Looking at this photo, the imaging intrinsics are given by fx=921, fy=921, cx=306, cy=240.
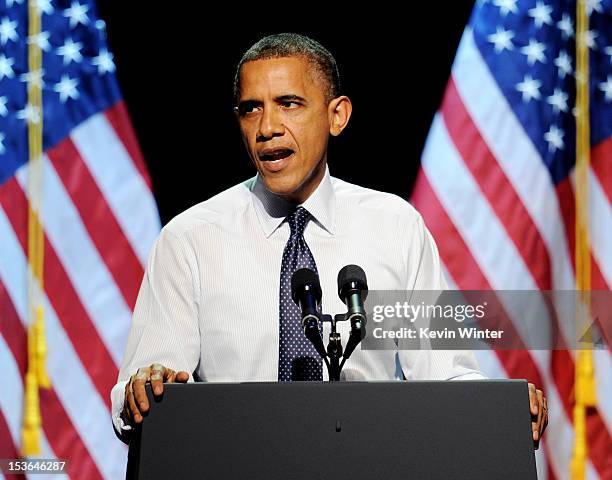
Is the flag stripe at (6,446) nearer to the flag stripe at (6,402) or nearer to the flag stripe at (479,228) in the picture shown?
the flag stripe at (6,402)

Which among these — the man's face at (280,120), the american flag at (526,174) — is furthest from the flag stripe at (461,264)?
the man's face at (280,120)

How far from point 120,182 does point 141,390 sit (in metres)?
1.67

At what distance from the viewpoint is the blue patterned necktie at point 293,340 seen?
193cm

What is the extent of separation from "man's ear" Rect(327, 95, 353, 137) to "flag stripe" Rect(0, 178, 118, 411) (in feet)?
4.01

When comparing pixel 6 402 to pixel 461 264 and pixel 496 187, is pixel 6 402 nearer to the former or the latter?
pixel 461 264

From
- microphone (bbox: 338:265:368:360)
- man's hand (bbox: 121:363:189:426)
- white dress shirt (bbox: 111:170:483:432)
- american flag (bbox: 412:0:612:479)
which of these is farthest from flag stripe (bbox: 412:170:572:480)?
man's hand (bbox: 121:363:189:426)

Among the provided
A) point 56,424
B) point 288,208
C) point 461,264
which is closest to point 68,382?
point 56,424

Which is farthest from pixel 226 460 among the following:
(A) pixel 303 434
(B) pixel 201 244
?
(B) pixel 201 244

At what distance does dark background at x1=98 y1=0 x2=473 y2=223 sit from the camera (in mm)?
3041

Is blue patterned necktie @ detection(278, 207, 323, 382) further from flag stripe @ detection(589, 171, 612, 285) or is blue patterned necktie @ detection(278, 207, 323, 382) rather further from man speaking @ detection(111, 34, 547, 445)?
flag stripe @ detection(589, 171, 612, 285)

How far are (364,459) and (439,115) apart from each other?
1.90m

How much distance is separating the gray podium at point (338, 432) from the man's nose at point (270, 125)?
2.25 ft

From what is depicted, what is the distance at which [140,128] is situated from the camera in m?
3.08

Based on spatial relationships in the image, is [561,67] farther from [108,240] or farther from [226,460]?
[226,460]
